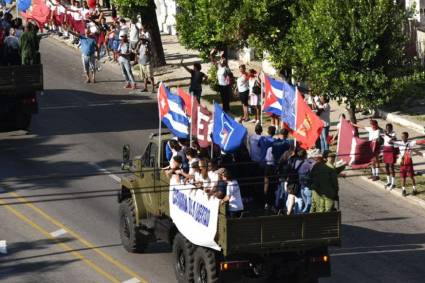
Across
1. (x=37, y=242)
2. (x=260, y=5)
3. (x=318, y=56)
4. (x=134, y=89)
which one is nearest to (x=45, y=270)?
(x=37, y=242)

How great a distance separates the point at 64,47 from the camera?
51281 mm

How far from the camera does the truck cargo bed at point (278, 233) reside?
800 inches

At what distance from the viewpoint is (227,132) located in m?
22.7

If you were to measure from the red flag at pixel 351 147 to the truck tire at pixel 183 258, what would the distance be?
4527 millimetres

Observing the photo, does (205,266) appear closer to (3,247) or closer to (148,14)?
(3,247)

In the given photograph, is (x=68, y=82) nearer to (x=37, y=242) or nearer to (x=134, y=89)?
(x=134, y=89)

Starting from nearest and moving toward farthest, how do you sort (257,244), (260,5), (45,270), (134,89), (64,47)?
(257,244) < (45,270) < (260,5) < (134,89) < (64,47)

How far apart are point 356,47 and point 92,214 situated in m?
8.64

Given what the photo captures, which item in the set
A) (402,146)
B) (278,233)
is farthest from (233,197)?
(402,146)

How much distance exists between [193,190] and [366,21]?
11118mm

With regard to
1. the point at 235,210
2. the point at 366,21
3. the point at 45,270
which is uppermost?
the point at 366,21

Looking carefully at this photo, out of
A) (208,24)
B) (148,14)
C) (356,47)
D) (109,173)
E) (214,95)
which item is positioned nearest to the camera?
(109,173)

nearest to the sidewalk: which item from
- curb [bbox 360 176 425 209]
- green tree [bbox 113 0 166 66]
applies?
curb [bbox 360 176 425 209]

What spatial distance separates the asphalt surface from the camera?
76.7 feet
